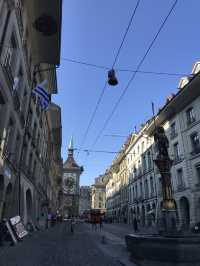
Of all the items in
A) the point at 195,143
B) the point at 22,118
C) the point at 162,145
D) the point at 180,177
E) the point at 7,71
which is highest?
the point at 7,71

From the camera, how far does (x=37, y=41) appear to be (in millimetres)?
21531

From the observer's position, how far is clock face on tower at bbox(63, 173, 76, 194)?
411 ft

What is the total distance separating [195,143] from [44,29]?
67.7 feet

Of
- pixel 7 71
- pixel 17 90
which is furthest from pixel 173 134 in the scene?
pixel 7 71

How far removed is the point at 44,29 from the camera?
2017 centimetres

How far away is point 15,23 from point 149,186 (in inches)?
1356

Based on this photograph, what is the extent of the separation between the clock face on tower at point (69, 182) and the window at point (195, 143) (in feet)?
330

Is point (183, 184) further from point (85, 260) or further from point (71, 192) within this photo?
point (71, 192)

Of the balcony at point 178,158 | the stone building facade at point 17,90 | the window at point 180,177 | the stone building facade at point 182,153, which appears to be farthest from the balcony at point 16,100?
the window at point 180,177

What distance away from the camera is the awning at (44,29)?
59.9 feet

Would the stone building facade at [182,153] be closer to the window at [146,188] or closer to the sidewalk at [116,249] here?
the window at [146,188]

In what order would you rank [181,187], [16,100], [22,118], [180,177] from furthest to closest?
[180,177] < [181,187] < [22,118] < [16,100]

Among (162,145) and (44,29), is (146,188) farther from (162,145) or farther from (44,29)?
(162,145)

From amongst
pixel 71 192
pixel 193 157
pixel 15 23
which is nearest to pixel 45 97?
pixel 15 23
